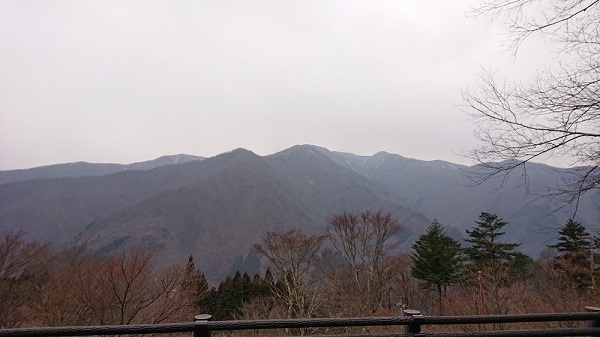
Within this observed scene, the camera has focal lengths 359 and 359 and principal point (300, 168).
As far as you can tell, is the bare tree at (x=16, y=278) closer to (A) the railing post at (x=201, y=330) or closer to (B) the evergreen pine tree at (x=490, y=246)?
(A) the railing post at (x=201, y=330)

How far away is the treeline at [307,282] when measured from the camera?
17188 millimetres

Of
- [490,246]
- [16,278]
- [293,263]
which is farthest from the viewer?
[490,246]

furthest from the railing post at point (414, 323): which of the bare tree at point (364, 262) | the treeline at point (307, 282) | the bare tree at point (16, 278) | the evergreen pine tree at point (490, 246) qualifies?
the evergreen pine tree at point (490, 246)

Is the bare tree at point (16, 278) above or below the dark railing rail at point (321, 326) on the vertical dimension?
below

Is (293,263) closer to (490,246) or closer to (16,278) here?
(16,278)

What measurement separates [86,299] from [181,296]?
435 centimetres

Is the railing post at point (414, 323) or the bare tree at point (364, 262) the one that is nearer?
the railing post at point (414, 323)

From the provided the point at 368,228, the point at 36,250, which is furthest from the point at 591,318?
the point at 36,250

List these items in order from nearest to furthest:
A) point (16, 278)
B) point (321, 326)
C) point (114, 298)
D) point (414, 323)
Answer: point (321, 326) → point (414, 323) → point (114, 298) → point (16, 278)

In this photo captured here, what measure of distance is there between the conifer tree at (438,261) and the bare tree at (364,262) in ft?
15.4

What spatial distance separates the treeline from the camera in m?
17.2

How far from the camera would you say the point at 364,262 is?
27.9m

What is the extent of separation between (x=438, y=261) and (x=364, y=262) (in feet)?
31.0

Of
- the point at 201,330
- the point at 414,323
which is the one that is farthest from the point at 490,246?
the point at 201,330
